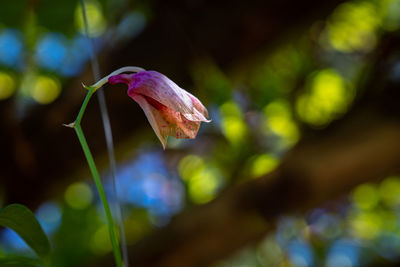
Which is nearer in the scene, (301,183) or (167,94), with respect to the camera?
(167,94)

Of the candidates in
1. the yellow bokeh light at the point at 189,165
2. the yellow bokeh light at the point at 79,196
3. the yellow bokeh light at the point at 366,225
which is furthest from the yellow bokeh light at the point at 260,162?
the yellow bokeh light at the point at 79,196

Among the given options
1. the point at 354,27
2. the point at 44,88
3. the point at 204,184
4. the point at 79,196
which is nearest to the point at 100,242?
the point at 79,196

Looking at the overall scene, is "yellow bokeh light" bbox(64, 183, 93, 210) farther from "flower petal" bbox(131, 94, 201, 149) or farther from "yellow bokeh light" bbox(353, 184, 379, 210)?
"flower petal" bbox(131, 94, 201, 149)

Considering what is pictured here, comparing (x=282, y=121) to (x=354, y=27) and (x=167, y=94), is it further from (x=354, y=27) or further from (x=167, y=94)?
(x=167, y=94)

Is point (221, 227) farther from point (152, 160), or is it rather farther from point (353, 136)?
point (152, 160)

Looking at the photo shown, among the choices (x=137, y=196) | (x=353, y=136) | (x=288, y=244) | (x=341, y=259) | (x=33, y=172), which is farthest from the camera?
(x=137, y=196)

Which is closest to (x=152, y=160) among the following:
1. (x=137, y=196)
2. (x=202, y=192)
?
(x=137, y=196)
